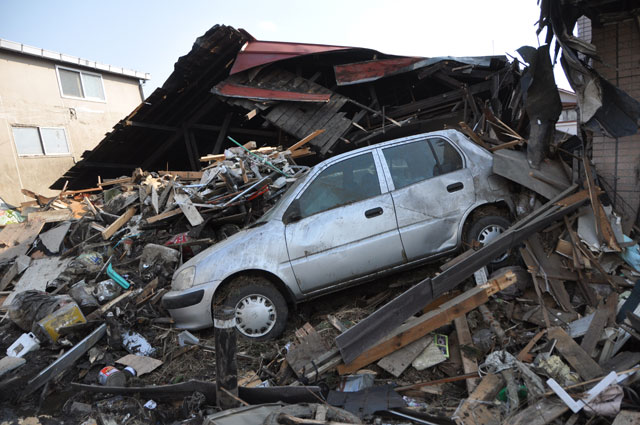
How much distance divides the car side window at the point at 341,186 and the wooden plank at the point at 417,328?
160cm

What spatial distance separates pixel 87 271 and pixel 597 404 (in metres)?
6.95

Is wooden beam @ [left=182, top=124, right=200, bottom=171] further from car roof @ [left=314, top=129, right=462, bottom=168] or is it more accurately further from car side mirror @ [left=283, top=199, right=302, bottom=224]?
car side mirror @ [left=283, top=199, right=302, bottom=224]

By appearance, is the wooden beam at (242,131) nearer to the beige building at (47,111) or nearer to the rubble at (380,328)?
the rubble at (380,328)

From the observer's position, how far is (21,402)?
13.6 feet

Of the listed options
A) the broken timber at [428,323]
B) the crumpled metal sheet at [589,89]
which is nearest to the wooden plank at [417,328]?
the broken timber at [428,323]

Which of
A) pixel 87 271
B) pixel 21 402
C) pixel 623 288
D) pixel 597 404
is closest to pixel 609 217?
pixel 623 288

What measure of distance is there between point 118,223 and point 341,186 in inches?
197

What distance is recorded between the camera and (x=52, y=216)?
28.9ft

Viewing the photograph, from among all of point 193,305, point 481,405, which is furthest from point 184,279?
point 481,405

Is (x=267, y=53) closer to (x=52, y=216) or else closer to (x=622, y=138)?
(x=52, y=216)

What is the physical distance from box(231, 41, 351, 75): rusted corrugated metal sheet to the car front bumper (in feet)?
20.8

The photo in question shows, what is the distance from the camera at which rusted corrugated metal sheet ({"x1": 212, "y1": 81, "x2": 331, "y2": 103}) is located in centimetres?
952

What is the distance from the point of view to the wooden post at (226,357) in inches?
122

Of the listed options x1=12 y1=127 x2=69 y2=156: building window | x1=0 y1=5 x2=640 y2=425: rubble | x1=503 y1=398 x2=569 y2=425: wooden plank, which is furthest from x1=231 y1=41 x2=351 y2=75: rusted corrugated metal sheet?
x1=12 y1=127 x2=69 y2=156: building window
